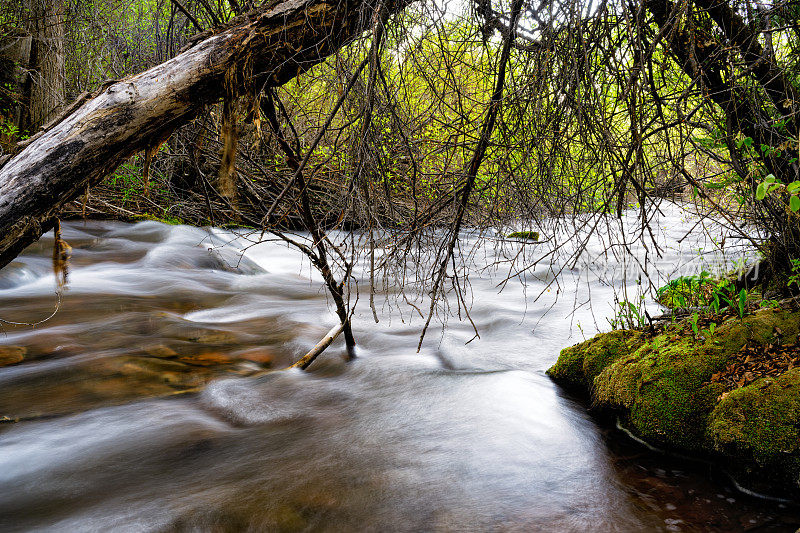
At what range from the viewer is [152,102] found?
2.64 metres

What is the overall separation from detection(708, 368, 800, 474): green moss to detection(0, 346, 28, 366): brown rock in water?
5.16 metres

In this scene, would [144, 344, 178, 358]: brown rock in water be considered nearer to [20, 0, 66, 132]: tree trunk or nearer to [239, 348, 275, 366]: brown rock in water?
[239, 348, 275, 366]: brown rock in water

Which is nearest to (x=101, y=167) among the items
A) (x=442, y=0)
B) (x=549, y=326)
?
(x=442, y=0)

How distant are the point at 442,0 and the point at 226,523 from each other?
2738mm

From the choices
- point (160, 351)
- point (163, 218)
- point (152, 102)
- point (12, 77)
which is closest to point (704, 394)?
point (152, 102)

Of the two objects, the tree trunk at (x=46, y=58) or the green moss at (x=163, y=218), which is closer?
the tree trunk at (x=46, y=58)

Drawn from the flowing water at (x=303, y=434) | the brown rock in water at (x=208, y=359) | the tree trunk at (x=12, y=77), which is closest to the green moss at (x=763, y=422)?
the flowing water at (x=303, y=434)

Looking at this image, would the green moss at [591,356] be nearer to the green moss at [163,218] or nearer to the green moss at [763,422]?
the green moss at [763,422]

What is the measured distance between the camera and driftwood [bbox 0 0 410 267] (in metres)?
2.40

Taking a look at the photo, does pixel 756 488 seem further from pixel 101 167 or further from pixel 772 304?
pixel 101 167

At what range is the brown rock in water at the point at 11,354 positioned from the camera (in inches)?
176

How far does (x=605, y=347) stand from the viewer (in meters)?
4.19

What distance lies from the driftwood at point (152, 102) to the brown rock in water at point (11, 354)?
246cm

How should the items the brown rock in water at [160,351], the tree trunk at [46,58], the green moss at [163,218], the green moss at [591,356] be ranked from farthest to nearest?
the green moss at [163,218], the tree trunk at [46,58], the brown rock in water at [160,351], the green moss at [591,356]
